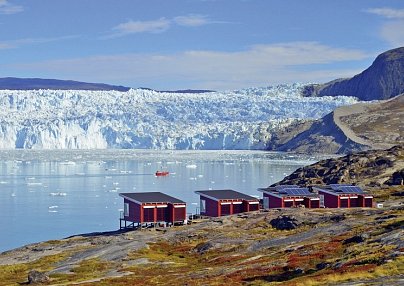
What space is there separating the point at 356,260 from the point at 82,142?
17118 centimetres

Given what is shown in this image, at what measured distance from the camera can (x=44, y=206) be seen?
78.1 m

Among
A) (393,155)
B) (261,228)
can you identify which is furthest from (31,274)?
(393,155)

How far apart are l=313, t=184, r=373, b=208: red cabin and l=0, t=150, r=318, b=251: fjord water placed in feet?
55.6

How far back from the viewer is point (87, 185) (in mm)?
102188

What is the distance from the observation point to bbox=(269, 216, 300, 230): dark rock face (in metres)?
44.0

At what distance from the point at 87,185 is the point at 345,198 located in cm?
5250

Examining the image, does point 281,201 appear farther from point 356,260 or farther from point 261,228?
point 356,260

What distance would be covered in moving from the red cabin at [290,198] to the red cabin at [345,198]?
2.41 feet

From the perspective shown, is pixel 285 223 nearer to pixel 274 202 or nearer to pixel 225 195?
pixel 225 195

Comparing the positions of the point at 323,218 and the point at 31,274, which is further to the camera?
the point at 323,218

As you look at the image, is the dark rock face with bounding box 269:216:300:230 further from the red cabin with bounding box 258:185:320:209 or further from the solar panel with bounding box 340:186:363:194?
the solar panel with bounding box 340:186:363:194

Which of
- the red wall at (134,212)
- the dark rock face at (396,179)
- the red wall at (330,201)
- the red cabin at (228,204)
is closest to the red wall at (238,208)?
the red cabin at (228,204)

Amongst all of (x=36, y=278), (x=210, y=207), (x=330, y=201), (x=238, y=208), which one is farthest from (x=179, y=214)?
(x=36, y=278)

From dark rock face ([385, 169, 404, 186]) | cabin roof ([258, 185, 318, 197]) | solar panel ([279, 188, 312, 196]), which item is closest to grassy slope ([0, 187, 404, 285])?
cabin roof ([258, 185, 318, 197])
